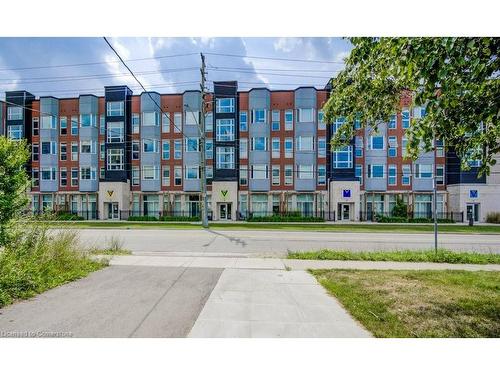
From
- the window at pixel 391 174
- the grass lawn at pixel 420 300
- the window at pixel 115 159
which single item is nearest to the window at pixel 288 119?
the window at pixel 391 174

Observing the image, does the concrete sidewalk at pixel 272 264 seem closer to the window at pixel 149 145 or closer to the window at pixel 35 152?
the window at pixel 149 145

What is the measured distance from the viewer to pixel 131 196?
36875mm

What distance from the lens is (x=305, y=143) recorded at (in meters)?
35.1

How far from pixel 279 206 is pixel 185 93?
18687 mm

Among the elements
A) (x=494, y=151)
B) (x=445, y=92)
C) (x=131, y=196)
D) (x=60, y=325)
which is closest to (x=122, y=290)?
(x=60, y=325)

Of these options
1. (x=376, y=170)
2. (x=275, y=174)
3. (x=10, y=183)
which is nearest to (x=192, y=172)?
(x=275, y=174)

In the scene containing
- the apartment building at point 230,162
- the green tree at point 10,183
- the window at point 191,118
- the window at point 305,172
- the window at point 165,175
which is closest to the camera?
the green tree at point 10,183

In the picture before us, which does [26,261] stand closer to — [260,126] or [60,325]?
[60,325]

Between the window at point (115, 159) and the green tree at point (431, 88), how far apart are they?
1355 inches

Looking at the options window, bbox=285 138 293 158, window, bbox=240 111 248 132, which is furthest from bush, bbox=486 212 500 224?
window, bbox=240 111 248 132

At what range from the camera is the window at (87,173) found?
1462 inches

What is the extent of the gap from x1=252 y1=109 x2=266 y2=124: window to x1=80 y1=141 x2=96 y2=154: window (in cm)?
2136

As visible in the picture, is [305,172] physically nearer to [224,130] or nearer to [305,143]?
[305,143]

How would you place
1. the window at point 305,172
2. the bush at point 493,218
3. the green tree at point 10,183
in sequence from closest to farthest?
the green tree at point 10,183
the bush at point 493,218
the window at point 305,172
